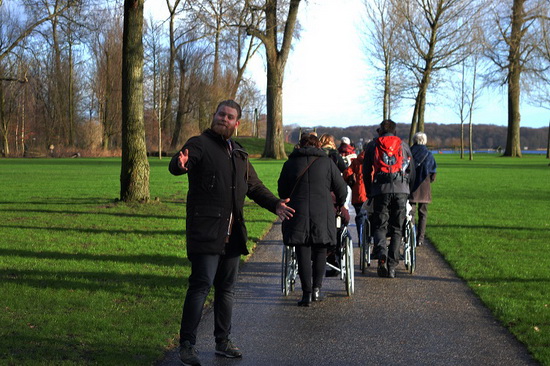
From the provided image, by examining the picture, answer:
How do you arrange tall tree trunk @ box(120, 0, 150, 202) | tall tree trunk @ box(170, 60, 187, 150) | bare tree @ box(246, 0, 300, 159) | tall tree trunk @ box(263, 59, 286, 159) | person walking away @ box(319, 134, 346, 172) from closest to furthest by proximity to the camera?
person walking away @ box(319, 134, 346, 172), tall tree trunk @ box(120, 0, 150, 202), bare tree @ box(246, 0, 300, 159), tall tree trunk @ box(263, 59, 286, 159), tall tree trunk @ box(170, 60, 187, 150)

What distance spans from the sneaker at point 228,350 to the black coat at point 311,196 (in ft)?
6.10

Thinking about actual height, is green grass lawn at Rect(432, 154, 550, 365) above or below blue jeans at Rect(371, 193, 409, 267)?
below

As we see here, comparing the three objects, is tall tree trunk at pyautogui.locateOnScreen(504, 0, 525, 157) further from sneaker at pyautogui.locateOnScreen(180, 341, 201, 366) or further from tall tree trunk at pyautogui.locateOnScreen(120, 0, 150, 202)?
sneaker at pyautogui.locateOnScreen(180, 341, 201, 366)

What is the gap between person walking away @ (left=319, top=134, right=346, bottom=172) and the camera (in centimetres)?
822

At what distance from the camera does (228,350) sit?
16.9ft

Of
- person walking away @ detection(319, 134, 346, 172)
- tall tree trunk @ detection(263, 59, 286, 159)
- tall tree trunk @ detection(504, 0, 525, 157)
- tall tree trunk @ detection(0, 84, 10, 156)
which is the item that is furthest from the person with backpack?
tall tree trunk @ detection(0, 84, 10, 156)

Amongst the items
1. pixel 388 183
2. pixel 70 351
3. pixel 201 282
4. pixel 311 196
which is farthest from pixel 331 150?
pixel 70 351

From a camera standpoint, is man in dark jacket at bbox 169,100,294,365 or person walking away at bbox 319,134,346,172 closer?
man in dark jacket at bbox 169,100,294,365

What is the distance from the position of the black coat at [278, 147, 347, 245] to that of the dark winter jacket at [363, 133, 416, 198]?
1.61 metres

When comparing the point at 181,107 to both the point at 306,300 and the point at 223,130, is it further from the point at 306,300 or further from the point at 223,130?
the point at 223,130

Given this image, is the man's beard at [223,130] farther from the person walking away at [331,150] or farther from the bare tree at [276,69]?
the bare tree at [276,69]

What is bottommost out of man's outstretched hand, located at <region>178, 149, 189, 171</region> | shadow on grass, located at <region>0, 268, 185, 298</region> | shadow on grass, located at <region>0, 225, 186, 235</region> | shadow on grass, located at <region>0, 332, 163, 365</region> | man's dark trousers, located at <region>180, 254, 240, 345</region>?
shadow on grass, located at <region>0, 225, 186, 235</region>

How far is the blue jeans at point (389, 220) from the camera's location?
28.3ft

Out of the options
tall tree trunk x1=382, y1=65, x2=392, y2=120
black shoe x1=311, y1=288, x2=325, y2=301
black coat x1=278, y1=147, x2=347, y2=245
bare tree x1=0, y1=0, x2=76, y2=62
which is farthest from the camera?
tall tree trunk x1=382, y1=65, x2=392, y2=120
